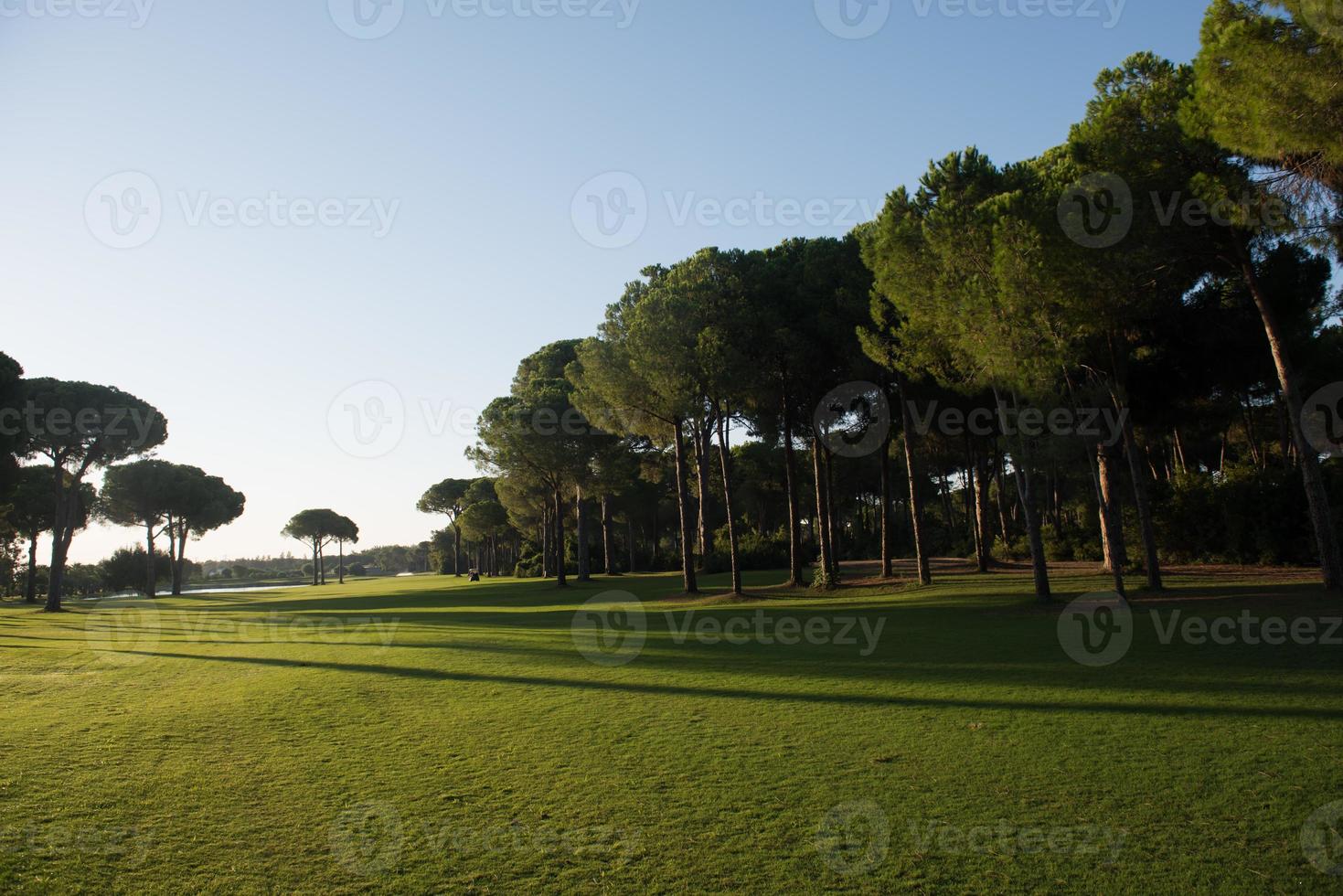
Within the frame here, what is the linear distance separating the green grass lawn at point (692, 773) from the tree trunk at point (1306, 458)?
5.40 metres

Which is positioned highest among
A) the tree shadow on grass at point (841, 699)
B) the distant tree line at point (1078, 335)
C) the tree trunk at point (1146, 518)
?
the distant tree line at point (1078, 335)

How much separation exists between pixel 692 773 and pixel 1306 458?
15278 millimetres

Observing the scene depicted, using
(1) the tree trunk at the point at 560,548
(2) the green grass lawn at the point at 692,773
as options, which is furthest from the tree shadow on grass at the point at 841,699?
(1) the tree trunk at the point at 560,548

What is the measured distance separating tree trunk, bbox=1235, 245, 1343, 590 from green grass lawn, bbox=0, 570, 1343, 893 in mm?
5396

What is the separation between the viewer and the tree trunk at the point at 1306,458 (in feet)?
51.8

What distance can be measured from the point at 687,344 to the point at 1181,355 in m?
15.2

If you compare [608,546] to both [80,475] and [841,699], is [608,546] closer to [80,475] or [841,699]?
[80,475]

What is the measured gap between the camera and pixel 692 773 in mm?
6910

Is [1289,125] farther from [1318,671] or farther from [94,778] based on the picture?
[94,778]

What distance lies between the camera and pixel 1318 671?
10039 millimetres

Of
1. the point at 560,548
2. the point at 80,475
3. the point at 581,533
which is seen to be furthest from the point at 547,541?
the point at 80,475

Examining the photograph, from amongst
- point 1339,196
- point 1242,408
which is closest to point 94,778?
point 1339,196

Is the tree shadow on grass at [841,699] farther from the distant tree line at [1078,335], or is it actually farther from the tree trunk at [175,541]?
the tree trunk at [175,541]

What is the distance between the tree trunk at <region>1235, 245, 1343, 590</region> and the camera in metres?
15.8
